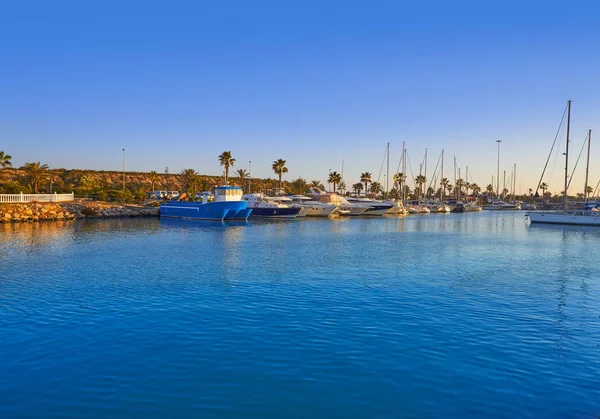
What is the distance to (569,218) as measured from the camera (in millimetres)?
61156

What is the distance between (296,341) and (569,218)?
207ft

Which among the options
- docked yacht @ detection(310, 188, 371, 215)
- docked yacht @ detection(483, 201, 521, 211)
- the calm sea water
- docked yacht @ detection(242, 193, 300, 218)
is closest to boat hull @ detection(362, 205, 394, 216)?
docked yacht @ detection(310, 188, 371, 215)

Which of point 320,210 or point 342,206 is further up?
point 342,206

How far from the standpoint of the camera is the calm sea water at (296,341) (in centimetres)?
831

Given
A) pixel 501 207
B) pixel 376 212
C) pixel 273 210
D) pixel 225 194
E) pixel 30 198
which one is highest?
pixel 225 194

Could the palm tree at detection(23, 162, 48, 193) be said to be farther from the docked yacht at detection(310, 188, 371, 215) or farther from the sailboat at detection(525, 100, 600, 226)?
the sailboat at detection(525, 100, 600, 226)

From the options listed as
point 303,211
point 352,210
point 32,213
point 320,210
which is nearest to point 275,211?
point 303,211

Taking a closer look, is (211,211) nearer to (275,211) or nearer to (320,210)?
(275,211)

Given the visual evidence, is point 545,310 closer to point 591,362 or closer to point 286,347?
point 591,362

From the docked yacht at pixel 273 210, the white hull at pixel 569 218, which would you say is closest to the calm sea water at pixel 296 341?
the white hull at pixel 569 218

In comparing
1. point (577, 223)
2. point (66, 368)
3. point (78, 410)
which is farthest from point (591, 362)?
point (577, 223)

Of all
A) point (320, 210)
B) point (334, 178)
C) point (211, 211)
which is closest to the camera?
point (211, 211)

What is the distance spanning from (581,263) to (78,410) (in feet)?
94.4

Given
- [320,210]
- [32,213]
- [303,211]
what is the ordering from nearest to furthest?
1. [32,213]
2. [303,211]
3. [320,210]
